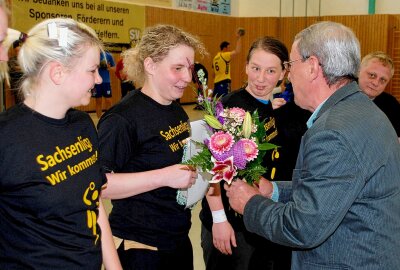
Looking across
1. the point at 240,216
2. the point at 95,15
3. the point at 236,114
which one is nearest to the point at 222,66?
the point at 95,15

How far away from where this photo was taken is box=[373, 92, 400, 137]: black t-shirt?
383cm

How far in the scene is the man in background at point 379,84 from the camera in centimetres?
381

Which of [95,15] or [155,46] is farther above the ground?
[95,15]

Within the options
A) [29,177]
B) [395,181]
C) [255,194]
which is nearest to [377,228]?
[395,181]

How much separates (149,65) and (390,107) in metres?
2.52

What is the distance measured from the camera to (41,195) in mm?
1433

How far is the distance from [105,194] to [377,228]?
3.41 feet

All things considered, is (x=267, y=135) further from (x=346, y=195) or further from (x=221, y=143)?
(x=346, y=195)

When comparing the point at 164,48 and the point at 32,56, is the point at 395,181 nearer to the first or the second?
the point at 164,48

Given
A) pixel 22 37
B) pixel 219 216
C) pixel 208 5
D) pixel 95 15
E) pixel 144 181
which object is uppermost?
pixel 208 5

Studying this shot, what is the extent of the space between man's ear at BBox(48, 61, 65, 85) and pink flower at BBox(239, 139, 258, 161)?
0.72 meters

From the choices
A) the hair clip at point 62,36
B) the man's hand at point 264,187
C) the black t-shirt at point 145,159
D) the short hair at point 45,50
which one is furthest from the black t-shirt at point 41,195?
the man's hand at point 264,187

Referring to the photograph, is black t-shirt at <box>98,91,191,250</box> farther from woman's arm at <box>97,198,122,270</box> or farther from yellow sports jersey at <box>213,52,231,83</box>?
yellow sports jersey at <box>213,52,231,83</box>

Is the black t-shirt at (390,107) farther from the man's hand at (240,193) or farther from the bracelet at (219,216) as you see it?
the man's hand at (240,193)
